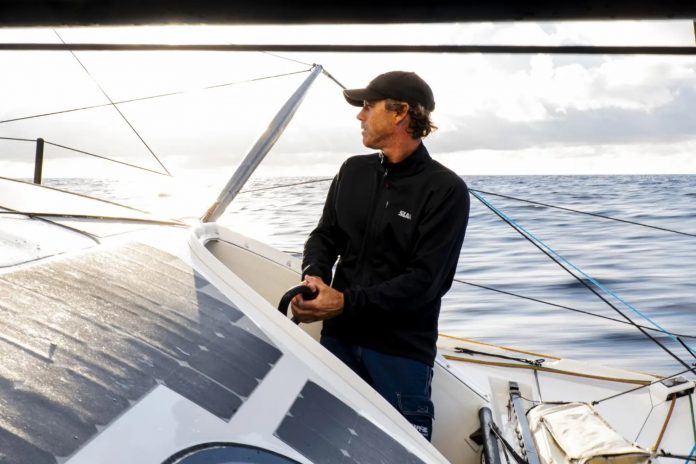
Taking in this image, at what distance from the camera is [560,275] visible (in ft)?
31.9

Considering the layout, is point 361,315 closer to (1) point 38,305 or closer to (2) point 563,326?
(1) point 38,305

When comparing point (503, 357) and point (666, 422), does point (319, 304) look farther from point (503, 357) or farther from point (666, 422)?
point (503, 357)

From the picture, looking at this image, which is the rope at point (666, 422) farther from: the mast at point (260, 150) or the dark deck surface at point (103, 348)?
the mast at point (260, 150)

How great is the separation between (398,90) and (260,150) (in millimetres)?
1336

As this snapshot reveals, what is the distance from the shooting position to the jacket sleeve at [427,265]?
2221 mm

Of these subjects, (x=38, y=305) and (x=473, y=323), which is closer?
(x=38, y=305)

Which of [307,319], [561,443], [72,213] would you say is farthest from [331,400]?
[72,213]

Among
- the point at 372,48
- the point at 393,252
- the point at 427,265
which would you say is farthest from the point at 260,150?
the point at 372,48

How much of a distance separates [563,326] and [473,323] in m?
0.88

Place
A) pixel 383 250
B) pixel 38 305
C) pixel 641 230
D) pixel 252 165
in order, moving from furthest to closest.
Answer: 1. pixel 641 230
2. pixel 252 165
3. pixel 383 250
4. pixel 38 305

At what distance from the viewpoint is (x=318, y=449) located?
4.76 ft

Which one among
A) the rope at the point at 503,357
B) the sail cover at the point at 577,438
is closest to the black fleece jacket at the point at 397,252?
the sail cover at the point at 577,438

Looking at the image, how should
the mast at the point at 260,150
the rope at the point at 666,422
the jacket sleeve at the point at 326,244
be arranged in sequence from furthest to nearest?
the mast at the point at 260,150
the rope at the point at 666,422
the jacket sleeve at the point at 326,244

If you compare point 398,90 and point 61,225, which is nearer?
point 61,225
